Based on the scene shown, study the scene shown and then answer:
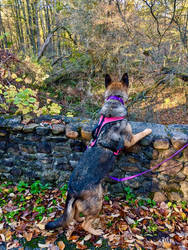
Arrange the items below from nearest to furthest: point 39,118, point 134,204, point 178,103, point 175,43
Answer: point 134,204 < point 39,118 < point 175,43 < point 178,103

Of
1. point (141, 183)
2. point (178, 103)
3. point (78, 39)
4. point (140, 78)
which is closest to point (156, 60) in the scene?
point (140, 78)

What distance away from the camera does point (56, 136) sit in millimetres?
3320

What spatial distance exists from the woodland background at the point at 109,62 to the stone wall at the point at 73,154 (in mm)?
580

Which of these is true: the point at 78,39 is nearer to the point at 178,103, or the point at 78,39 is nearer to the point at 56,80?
the point at 56,80

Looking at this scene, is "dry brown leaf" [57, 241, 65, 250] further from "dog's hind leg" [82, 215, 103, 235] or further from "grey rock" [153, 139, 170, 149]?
"grey rock" [153, 139, 170, 149]

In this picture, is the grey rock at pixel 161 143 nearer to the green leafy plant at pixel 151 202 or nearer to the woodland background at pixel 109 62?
the green leafy plant at pixel 151 202

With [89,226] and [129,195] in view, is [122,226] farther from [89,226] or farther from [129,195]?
[129,195]

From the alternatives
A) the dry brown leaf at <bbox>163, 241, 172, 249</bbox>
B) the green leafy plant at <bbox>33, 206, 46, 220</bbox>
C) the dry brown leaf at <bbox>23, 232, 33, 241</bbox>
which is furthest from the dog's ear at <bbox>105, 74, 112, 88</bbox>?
the dry brown leaf at <bbox>23, 232, 33, 241</bbox>

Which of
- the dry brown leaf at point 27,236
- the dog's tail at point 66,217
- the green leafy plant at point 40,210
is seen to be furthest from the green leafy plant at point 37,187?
the dog's tail at point 66,217

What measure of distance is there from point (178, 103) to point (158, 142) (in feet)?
16.3

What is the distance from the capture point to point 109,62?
29.2ft

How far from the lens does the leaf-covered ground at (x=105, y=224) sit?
2367 mm

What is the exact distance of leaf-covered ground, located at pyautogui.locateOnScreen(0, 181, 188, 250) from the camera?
2367 mm

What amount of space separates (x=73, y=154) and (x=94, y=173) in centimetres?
104
